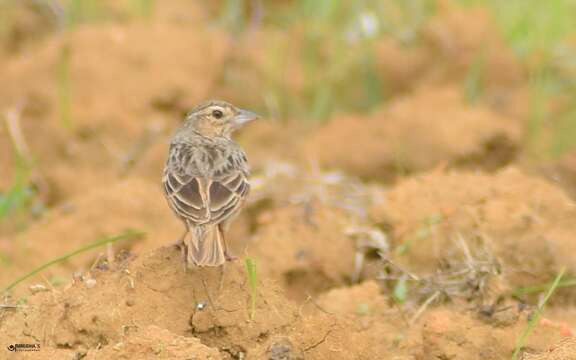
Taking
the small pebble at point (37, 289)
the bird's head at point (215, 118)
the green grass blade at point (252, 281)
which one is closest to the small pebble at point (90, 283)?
the small pebble at point (37, 289)

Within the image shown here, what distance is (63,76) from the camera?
949 cm

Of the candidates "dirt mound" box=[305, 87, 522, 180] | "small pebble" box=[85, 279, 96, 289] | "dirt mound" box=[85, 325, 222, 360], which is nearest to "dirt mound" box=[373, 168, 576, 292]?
"dirt mound" box=[305, 87, 522, 180]

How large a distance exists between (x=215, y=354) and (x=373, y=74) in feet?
21.1

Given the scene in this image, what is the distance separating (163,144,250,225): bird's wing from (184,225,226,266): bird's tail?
50mm

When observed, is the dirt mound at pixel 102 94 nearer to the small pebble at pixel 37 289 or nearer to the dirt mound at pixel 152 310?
the small pebble at pixel 37 289

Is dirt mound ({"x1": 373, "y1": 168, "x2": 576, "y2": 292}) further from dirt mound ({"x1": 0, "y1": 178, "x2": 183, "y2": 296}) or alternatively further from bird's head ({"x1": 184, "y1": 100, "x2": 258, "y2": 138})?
dirt mound ({"x1": 0, "y1": 178, "x2": 183, "y2": 296})

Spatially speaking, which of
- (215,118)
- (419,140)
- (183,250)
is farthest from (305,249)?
(419,140)

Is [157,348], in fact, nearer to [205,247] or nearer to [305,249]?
[205,247]

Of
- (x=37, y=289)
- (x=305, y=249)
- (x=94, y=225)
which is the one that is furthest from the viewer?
(x=94, y=225)

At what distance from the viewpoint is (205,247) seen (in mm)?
4918

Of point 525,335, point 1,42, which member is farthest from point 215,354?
point 1,42

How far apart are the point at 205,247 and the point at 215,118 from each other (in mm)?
1701

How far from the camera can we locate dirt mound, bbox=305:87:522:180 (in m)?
8.93

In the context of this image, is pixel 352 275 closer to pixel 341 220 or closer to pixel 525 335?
pixel 341 220
